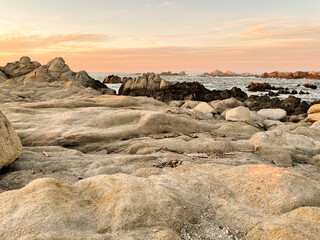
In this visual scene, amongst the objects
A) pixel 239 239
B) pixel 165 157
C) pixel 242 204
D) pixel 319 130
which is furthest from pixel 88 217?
pixel 319 130

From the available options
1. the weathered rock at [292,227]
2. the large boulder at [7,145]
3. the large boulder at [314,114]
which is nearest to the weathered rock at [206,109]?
the large boulder at [314,114]

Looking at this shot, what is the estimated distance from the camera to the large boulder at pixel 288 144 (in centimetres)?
1354

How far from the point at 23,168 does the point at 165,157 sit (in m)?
5.71

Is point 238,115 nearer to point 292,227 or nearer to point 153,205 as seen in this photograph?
point 292,227

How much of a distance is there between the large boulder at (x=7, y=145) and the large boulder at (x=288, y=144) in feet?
36.9

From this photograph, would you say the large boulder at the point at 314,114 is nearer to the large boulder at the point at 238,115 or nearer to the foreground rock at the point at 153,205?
the large boulder at the point at 238,115

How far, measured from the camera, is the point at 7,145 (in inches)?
392

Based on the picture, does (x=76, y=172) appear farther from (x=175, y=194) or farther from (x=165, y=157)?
(x=175, y=194)

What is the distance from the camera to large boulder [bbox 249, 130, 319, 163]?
44.4 feet

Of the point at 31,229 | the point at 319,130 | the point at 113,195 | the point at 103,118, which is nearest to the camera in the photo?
the point at 31,229

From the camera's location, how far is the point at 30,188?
245 inches

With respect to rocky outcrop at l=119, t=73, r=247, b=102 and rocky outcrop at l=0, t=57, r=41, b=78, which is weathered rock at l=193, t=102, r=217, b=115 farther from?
rocky outcrop at l=0, t=57, r=41, b=78

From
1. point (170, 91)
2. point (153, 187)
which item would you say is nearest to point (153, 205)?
point (153, 187)

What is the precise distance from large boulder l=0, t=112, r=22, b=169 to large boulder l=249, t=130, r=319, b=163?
11234 millimetres
